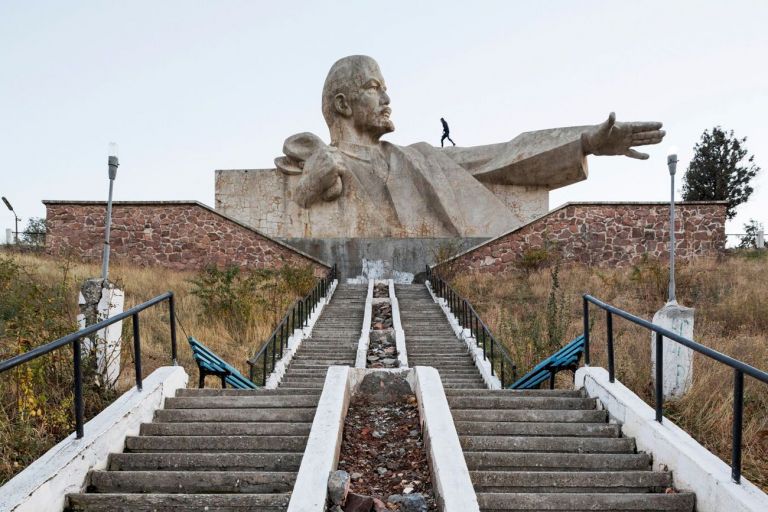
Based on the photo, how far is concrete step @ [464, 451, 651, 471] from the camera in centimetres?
364

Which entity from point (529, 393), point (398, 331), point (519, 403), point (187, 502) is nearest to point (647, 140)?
point (398, 331)

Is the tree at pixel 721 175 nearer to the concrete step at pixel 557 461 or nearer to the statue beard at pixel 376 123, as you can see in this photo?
the statue beard at pixel 376 123

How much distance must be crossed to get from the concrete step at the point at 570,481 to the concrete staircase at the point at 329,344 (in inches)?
142

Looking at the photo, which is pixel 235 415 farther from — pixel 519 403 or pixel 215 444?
pixel 519 403

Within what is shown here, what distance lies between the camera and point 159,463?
3.62 m

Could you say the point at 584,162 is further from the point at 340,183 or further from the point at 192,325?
the point at 192,325

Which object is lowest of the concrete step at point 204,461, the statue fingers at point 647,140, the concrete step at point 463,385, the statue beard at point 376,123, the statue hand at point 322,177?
the concrete step at point 463,385

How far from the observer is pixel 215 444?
152 inches

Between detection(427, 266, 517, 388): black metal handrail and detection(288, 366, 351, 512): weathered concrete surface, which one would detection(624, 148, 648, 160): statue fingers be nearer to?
detection(427, 266, 517, 388): black metal handrail

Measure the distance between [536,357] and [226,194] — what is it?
1294cm

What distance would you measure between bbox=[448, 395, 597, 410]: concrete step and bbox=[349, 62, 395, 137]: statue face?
13.5 metres

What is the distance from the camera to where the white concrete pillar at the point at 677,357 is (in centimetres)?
557

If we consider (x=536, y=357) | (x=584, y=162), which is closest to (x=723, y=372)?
(x=536, y=357)

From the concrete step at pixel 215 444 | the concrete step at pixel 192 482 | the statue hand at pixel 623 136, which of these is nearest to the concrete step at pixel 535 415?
the concrete step at pixel 215 444
